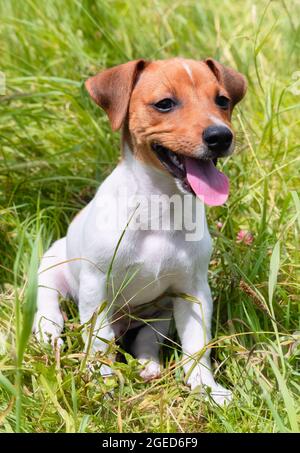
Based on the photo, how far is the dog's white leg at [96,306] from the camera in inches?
154

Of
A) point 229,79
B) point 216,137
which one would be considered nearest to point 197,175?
point 216,137

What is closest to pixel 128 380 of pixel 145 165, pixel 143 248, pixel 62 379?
pixel 62 379

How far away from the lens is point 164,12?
659 centimetres

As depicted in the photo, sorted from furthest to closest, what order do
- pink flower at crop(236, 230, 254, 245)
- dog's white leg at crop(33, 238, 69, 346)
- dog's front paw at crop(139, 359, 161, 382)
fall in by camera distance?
1. pink flower at crop(236, 230, 254, 245)
2. dog's white leg at crop(33, 238, 69, 346)
3. dog's front paw at crop(139, 359, 161, 382)

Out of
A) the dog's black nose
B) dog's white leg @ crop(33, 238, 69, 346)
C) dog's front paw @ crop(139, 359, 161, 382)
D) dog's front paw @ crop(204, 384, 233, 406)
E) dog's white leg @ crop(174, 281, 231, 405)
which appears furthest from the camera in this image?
dog's white leg @ crop(33, 238, 69, 346)

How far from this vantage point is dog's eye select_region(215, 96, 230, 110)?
382 cm

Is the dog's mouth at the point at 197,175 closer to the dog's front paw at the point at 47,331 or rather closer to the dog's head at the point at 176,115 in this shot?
the dog's head at the point at 176,115

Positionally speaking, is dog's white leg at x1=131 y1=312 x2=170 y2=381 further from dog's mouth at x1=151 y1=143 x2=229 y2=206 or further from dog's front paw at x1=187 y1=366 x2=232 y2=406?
dog's mouth at x1=151 y1=143 x2=229 y2=206

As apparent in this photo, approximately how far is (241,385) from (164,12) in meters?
3.86

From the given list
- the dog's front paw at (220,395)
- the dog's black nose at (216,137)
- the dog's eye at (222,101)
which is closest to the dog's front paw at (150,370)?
the dog's front paw at (220,395)

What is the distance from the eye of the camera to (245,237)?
4699mm

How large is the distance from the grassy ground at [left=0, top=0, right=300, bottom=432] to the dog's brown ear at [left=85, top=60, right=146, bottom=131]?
0.80 metres

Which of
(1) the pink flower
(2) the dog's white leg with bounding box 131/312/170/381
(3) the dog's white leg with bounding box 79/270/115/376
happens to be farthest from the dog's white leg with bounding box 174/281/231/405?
(1) the pink flower

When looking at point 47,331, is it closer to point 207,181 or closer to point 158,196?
point 158,196
